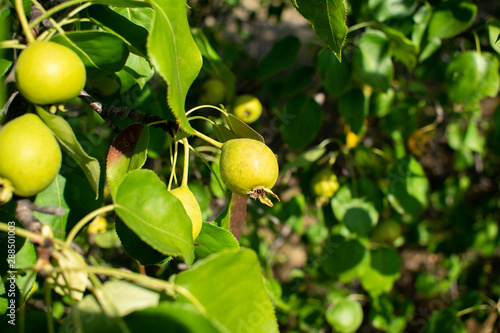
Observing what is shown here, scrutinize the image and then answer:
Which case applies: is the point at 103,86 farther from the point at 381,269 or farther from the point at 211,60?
the point at 381,269

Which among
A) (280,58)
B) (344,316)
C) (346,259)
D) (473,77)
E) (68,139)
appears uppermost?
(68,139)

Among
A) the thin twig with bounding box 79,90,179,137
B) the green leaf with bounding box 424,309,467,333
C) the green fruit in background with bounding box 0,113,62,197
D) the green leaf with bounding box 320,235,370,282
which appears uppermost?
the green fruit in background with bounding box 0,113,62,197

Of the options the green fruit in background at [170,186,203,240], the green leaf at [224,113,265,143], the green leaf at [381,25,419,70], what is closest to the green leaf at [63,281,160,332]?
the green fruit in background at [170,186,203,240]

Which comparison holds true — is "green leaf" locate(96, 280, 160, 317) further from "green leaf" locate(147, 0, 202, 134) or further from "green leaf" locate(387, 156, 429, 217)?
"green leaf" locate(387, 156, 429, 217)

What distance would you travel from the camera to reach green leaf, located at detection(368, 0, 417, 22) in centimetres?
164

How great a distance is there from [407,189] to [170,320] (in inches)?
60.5

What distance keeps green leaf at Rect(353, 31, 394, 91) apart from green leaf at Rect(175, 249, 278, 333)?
1.15 m

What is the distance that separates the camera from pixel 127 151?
85 cm

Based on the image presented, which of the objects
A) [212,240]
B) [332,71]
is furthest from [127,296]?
[332,71]

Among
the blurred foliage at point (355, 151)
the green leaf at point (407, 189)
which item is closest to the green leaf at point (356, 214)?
the blurred foliage at point (355, 151)

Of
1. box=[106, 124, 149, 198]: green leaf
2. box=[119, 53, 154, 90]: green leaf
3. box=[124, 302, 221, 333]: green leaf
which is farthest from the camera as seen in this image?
box=[119, 53, 154, 90]: green leaf

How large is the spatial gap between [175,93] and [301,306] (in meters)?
2.04

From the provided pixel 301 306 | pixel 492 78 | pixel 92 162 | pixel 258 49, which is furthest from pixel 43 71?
pixel 258 49

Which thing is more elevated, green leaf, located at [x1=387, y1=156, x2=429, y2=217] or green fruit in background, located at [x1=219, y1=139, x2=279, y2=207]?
green fruit in background, located at [x1=219, y1=139, x2=279, y2=207]
